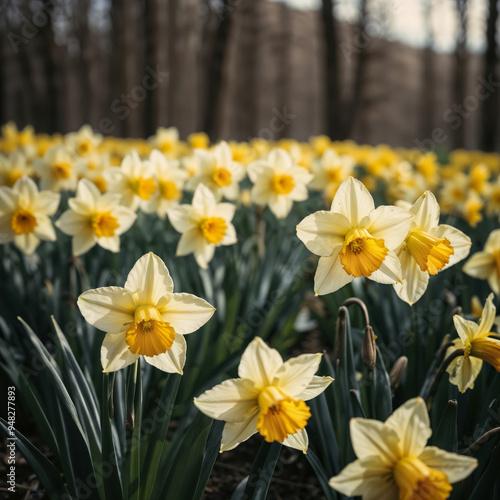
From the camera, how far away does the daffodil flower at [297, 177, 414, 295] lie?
1230 millimetres

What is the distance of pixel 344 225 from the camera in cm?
129

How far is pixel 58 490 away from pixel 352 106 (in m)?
11.3

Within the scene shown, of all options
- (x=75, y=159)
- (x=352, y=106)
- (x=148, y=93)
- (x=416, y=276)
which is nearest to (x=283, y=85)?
(x=352, y=106)

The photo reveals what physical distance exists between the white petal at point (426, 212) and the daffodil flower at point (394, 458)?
540 mm

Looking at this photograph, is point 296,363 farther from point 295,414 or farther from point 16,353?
point 16,353

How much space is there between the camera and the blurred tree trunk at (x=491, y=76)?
35.0 feet

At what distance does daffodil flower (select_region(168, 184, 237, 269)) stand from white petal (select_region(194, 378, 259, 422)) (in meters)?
1.03

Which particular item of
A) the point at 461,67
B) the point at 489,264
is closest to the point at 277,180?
the point at 489,264

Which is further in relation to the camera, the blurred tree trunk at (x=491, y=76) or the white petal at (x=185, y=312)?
the blurred tree trunk at (x=491, y=76)

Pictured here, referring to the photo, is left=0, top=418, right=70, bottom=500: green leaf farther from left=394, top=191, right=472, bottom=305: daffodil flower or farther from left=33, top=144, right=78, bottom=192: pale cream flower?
left=33, top=144, right=78, bottom=192: pale cream flower

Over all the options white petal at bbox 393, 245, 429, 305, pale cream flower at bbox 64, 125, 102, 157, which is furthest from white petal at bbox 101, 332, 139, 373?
pale cream flower at bbox 64, 125, 102, 157

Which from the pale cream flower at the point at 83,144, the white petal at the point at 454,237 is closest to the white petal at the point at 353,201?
the white petal at the point at 454,237

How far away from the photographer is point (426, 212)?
1331 millimetres

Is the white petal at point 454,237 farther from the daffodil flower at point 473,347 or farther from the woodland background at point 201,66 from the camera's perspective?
the woodland background at point 201,66
